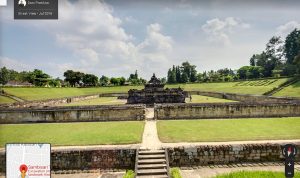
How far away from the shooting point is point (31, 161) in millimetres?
5582

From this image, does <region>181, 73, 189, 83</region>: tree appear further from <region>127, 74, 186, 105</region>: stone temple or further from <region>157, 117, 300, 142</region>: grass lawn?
<region>157, 117, 300, 142</region>: grass lawn

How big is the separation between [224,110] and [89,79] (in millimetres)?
66918

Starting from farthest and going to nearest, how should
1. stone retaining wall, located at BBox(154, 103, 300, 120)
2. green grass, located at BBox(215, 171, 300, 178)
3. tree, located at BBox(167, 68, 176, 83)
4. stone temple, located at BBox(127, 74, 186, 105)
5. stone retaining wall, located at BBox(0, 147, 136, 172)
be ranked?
tree, located at BBox(167, 68, 176, 83), stone temple, located at BBox(127, 74, 186, 105), stone retaining wall, located at BBox(154, 103, 300, 120), stone retaining wall, located at BBox(0, 147, 136, 172), green grass, located at BBox(215, 171, 300, 178)

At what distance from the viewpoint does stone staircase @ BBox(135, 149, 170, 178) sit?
359 inches


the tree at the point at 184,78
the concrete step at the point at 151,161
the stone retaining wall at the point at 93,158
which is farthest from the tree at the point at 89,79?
the concrete step at the point at 151,161

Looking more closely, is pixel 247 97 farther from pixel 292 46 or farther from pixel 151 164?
pixel 292 46

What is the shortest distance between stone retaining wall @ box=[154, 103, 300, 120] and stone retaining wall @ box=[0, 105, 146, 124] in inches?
70.2

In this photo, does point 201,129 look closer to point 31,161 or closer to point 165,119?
point 165,119

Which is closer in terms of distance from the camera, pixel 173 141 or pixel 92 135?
pixel 173 141

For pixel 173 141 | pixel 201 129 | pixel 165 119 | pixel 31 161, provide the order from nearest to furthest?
pixel 31 161 < pixel 173 141 < pixel 201 129 < pixel 165 119

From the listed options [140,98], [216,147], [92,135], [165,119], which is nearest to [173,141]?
[216,147]

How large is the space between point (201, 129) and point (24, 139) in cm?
855

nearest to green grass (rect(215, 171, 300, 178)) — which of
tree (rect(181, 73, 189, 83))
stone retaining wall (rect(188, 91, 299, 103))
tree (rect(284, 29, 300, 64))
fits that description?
stone retaining wall (rect(188, 91, 299, 103))

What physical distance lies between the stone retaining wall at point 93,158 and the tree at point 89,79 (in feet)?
238
